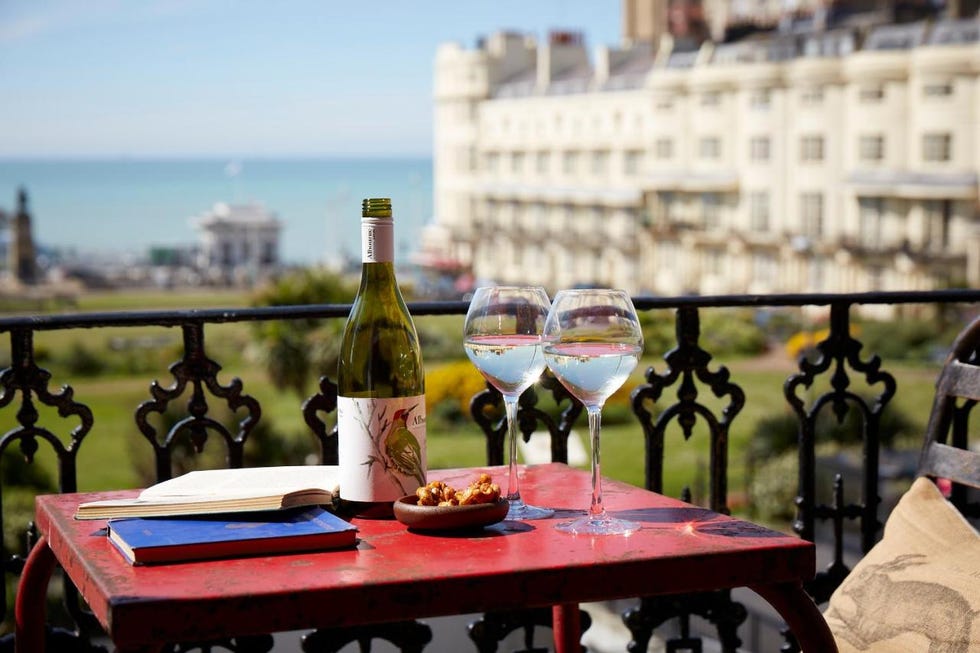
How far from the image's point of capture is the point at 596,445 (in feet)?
6.24

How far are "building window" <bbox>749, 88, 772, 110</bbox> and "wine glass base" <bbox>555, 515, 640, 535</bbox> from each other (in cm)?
5960

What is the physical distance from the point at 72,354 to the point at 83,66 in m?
129

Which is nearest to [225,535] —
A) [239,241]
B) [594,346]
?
[594,346]

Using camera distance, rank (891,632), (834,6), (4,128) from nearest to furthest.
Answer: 1. (891,632)
2. (834,6)
3. (4,128)

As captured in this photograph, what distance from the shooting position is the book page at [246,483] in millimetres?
1928

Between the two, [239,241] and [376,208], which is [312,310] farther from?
[239,241]

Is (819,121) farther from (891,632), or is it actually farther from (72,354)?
(891,632)

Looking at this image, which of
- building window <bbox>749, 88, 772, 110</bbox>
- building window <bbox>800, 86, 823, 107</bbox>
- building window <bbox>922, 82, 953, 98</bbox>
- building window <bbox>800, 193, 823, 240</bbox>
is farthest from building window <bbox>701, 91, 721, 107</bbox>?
building window <bbox>922, 82, 953, 98</bbox>

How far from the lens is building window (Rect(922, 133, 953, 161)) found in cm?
5166

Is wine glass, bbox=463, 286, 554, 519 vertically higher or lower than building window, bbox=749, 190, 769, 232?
lower

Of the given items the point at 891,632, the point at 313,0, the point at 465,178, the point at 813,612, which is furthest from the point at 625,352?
the point at 313,0

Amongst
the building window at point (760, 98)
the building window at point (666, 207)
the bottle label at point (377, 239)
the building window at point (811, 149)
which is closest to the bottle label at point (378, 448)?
the bottle label at point (377, 239)

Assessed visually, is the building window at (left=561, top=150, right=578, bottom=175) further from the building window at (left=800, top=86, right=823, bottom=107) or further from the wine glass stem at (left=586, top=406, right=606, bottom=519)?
the wine glass stem at (left=586, top=406, right=606, bottom=519)

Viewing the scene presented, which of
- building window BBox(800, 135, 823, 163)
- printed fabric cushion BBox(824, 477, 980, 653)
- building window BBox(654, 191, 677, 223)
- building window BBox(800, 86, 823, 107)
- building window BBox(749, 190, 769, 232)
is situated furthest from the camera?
building window BBox(654, 191, 677, 223)
